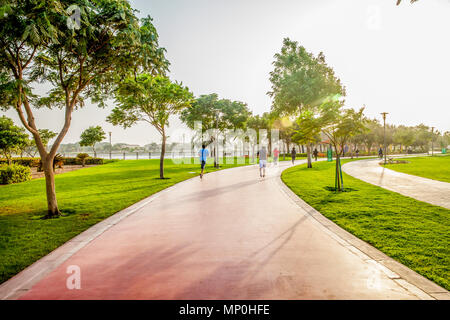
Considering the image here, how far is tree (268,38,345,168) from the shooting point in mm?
20859

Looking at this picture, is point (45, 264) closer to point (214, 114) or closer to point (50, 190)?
point (50, 190)

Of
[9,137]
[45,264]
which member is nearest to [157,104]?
[45,264]

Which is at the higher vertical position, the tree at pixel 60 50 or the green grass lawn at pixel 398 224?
the tree at pixel 60 50

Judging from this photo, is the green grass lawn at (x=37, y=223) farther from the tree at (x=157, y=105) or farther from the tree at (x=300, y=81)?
the tree at (x=300, y=81)

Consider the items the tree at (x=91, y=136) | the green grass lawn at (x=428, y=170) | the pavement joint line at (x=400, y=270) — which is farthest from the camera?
the tree at (x=91, y=136)

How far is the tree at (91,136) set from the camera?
3772 centimetres

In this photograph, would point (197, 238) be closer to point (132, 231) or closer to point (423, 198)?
point (132, 231)

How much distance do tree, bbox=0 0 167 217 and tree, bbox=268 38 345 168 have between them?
16.0 m

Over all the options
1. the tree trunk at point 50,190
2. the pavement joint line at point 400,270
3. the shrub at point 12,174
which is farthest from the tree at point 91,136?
the pavement joint line at point 400,270

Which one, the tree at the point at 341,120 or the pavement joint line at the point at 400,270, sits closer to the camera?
the pavement joint line at the point at 400,270

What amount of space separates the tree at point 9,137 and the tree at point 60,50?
60.0ft

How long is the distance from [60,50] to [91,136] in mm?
35300

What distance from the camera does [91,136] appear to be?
124 ft

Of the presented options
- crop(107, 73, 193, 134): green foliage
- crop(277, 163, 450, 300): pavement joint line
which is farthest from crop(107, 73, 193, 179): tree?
crop(277, 163, 450, 300): pavement joint line
